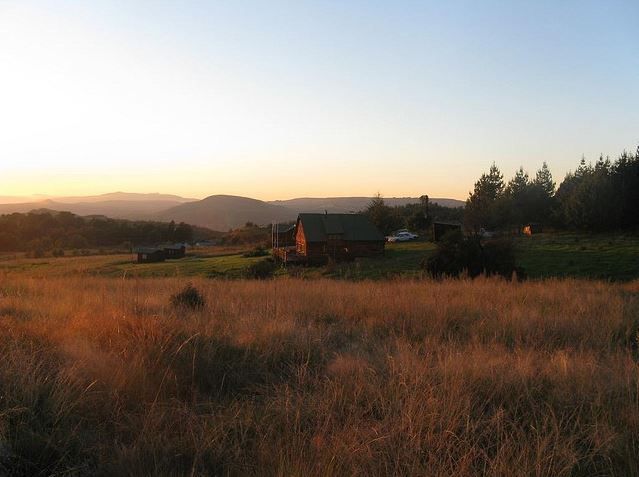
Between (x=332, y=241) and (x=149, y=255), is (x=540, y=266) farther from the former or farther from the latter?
(x=149, y=255)

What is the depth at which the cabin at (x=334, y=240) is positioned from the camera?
171ft

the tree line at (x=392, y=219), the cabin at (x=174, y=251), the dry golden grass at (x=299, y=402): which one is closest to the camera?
the dry golden grass at (x=299, y=402)

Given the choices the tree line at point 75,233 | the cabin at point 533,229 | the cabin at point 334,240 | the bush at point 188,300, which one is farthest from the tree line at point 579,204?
the tree line at point 75,233

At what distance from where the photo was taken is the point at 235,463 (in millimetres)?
2980

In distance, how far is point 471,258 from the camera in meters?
29.1

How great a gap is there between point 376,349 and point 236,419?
2.31m

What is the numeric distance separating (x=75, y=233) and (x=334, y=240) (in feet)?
253

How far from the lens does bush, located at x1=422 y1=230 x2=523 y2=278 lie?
28.5 m

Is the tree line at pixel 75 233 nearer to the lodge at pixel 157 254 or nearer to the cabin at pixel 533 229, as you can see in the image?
the lodge at pixel 157 254

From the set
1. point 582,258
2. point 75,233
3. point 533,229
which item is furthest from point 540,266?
point 75,233

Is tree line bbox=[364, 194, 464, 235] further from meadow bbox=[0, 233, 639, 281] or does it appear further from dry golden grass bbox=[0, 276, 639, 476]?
dry golden grass bbox=[0, 276, 639, 476]

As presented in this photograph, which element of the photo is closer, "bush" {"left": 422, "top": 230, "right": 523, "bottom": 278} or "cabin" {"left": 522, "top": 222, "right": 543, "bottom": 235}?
"bush" {"left": 422, "top": 230, "right": 523, "bottom": 278}

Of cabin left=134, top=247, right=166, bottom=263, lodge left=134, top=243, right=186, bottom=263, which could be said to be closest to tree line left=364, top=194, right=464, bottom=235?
lodge left=134, top=243, right=186, bottom=263

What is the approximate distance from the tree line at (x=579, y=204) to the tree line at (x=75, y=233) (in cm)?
6538
